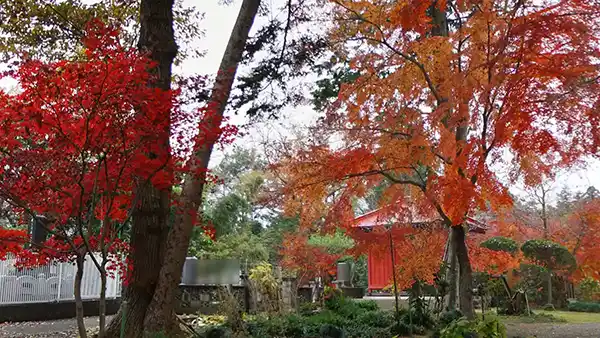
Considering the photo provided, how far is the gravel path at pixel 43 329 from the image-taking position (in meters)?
7.56

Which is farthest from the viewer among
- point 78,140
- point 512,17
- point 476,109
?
point 476,109

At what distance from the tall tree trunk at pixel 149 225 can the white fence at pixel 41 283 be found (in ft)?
11.1

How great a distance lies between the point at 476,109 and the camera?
25.1ft

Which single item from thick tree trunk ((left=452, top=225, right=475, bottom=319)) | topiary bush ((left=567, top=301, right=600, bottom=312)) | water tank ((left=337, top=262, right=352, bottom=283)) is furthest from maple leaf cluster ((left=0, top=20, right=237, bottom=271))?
topiary bush ((left=567, top=301, right=600, bottom=312))

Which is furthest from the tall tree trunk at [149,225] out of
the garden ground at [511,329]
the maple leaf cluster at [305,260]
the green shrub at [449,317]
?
the maple leaf cluster at [305,260]

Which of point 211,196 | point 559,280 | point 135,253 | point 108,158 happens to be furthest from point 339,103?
point 211,196

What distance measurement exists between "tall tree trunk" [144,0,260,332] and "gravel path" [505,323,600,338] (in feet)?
A: 16.5

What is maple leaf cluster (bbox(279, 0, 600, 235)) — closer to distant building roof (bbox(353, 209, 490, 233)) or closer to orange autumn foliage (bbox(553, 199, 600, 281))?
distant building roof (bbox(353, 209, 490, 233))

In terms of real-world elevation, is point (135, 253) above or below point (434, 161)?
below

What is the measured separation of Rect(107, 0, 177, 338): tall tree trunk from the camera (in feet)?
19.2

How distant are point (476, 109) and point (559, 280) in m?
9.45

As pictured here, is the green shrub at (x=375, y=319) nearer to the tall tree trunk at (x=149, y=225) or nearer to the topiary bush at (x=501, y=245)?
the tall tree trunk at (x=149, y=225)

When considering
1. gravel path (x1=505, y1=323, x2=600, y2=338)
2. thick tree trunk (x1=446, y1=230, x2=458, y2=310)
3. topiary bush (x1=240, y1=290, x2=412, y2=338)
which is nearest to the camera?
topiary bush (x1=240, y1=290, x2=412, y2=338)

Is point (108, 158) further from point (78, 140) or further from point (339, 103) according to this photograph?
point (339, 103)
